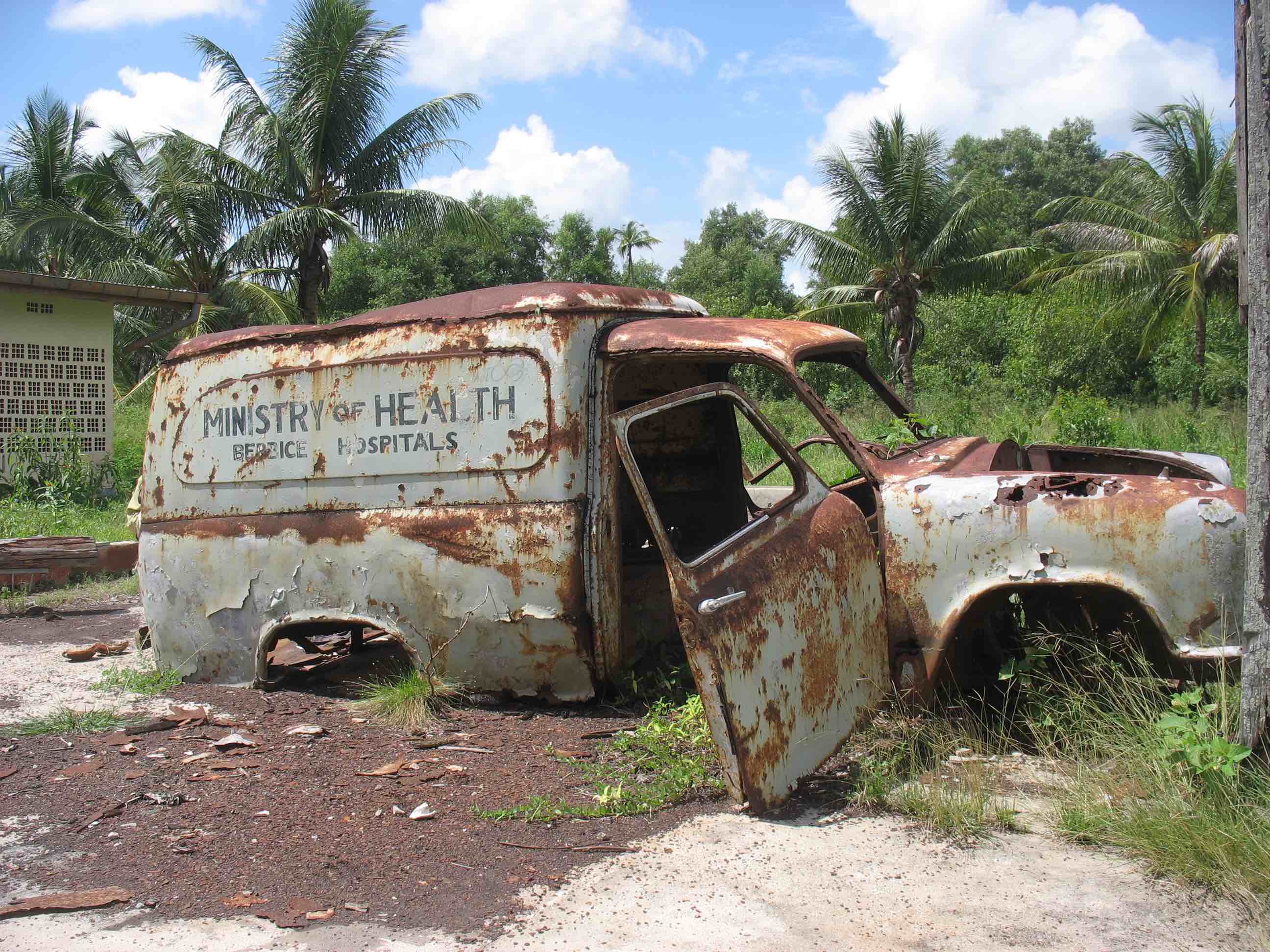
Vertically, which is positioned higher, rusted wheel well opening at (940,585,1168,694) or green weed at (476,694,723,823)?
rusted wheel well opening at (940,585,1168,694)

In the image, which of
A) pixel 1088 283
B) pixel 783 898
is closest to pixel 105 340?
pixel 783 898

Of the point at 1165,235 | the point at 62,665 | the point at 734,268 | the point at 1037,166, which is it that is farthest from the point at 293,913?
the point at 1037,166

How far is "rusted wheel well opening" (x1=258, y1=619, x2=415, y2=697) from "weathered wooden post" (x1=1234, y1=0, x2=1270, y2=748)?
3.64 m

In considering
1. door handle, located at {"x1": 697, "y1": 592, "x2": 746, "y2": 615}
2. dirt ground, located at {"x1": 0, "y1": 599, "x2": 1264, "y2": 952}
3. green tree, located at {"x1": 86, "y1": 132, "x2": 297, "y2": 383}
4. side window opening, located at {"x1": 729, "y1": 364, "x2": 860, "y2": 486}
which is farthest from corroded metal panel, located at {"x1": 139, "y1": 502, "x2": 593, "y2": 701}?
green tree, located at {"x1": 86, "y1": 132, "x2": 297, "y2": 383}

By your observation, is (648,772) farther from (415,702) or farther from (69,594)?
(69,594)

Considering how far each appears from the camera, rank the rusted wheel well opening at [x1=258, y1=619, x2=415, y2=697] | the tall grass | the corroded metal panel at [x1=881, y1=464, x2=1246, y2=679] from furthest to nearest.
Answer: the rusted wheel well opening at [x1=258, y1=619, x2=415, y2=697] < the corroded metal panel at [x1=881, y1=464, x2=1246, y2=679] < the tall grass

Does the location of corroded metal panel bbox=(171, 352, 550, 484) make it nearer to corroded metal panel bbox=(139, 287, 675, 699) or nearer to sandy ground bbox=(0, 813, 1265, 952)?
corroded metal panel bbox=(139, 287, 675, 699)

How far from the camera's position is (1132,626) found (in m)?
4.34

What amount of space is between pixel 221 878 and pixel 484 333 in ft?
8.76

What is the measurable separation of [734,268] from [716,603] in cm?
4086

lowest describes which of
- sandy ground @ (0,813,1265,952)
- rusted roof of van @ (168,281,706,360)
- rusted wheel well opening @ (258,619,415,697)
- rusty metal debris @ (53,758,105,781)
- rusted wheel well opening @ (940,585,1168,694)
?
sandy ground @ (0,813,1265,952)

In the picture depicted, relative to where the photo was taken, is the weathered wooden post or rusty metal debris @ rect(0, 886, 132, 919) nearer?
rusty metal debris @ rect(0, 886, 132, 919)

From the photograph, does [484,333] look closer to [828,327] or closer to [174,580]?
[828,327]

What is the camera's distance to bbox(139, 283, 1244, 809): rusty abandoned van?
388cm
